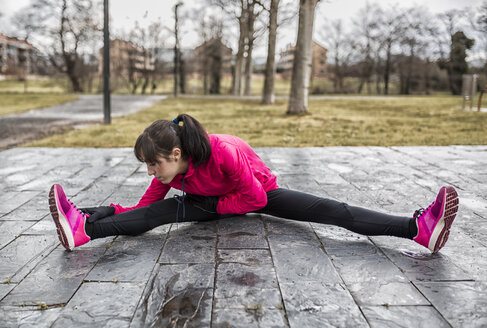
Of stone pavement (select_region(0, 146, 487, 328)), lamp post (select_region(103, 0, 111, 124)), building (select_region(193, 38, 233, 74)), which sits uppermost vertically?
building (select_region(193, 38, 233, 74))

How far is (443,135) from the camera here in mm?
8211

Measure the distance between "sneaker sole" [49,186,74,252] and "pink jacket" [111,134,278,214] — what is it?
41 cm

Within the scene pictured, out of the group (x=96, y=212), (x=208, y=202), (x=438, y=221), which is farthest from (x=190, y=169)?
(x=438, y=221)

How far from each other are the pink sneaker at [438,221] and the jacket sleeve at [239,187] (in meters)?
0.96

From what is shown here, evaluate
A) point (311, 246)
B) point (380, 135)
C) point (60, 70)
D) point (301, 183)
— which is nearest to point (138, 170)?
point (301, 183)

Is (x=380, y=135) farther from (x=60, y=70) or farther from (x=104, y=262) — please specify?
(x=60, y=70)

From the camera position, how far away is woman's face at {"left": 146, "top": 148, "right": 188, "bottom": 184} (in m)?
2.46

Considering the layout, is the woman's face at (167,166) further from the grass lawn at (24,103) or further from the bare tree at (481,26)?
the bare tree at (481,26)

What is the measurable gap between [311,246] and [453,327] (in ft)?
3.31

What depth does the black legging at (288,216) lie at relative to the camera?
2.64m

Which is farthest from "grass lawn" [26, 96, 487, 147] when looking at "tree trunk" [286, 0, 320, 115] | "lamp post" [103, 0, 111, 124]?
"tree trunk" [286, 0, 320, 115]

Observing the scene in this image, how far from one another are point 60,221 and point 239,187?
1065 millimetres

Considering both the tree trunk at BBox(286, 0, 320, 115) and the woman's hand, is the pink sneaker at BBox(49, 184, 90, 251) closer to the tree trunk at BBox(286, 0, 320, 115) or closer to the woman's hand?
the woman's hand

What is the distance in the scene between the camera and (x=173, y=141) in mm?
2439
